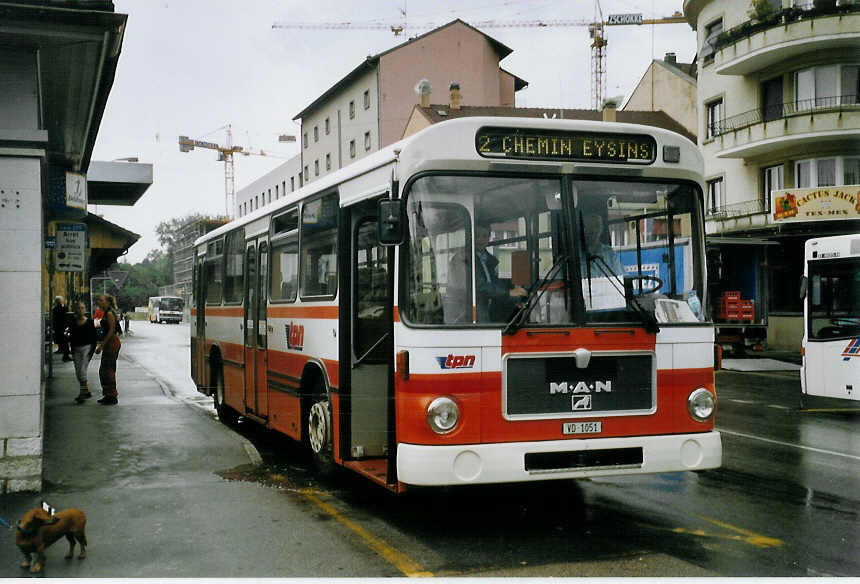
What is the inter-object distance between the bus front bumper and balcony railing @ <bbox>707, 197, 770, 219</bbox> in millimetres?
26630

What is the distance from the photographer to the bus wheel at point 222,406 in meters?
13.2

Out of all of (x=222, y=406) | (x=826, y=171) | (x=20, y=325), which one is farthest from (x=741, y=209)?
(x=20, y=325)

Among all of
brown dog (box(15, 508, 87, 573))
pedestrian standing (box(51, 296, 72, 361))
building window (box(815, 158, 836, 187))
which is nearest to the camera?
brown dog (box(15, 508, 87, 573))

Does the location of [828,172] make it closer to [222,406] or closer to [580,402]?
[222,406]

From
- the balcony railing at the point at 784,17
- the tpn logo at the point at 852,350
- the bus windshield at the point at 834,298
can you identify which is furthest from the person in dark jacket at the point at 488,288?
the balcony railing at the point at 784,17

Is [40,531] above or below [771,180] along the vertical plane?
below

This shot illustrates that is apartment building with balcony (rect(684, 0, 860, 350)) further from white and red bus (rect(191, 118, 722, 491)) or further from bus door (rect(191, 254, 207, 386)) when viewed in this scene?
white and red bus (rect(191, 118, 722, 491))

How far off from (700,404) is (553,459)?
1.33 meters

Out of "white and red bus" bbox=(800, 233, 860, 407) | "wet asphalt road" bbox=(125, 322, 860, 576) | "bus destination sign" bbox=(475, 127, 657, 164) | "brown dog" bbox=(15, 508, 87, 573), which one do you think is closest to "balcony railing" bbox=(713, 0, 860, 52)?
"white and red bus" bbox=(800, 233, 860, 407)

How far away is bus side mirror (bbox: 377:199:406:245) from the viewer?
20.3ft

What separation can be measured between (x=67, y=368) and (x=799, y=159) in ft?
80.1

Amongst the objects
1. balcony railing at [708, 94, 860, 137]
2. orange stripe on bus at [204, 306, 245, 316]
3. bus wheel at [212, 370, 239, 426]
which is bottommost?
bus wheel at [212, 370, 239, 426]

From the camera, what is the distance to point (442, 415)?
609cm

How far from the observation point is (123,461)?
9.48m
